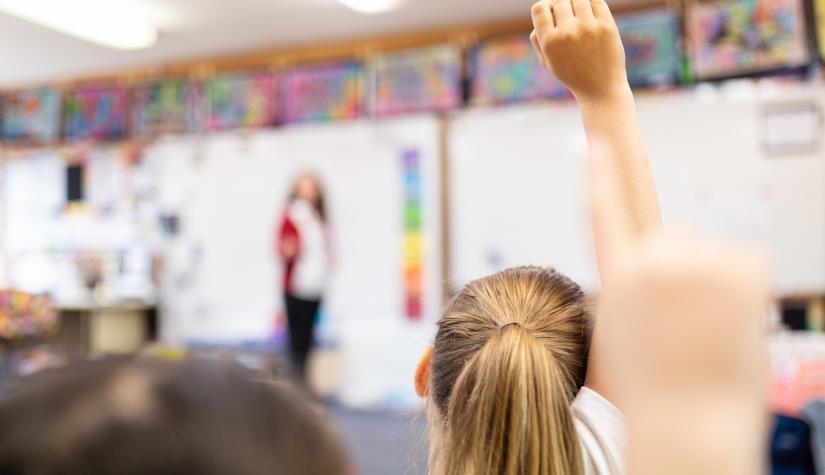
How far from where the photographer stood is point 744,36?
3.38 m

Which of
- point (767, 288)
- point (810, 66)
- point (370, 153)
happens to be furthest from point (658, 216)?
point (370, 153)

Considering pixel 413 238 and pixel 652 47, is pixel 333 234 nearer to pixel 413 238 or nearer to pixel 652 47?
pixel 413 238

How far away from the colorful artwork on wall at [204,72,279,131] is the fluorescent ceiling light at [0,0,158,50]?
0.58 m

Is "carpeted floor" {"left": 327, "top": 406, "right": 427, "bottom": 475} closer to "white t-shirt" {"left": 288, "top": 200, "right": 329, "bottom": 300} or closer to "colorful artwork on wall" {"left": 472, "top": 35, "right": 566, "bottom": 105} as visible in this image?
"white t-shirt" {"left": 288, "top": 200, "right": 329, "bottom": 300}

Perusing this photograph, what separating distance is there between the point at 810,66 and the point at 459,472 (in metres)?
3.44

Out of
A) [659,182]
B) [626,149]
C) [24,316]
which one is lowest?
[24,316]

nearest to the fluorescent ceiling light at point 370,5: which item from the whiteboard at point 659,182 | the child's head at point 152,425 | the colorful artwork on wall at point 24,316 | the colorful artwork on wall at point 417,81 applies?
the colorful artwork on wall at point 417,81

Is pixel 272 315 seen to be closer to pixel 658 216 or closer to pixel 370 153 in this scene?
pixel 370 153

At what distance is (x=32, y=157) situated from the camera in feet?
17.4

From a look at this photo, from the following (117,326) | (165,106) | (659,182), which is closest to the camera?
(659,182)

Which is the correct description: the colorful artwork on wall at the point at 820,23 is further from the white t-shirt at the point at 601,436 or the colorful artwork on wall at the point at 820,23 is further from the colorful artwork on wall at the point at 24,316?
the colorful artwork on wall at the point at 24,316

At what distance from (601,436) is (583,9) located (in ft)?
1.21

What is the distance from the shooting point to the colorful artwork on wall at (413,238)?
407 cm

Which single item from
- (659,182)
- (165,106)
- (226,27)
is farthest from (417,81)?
(165,106)
